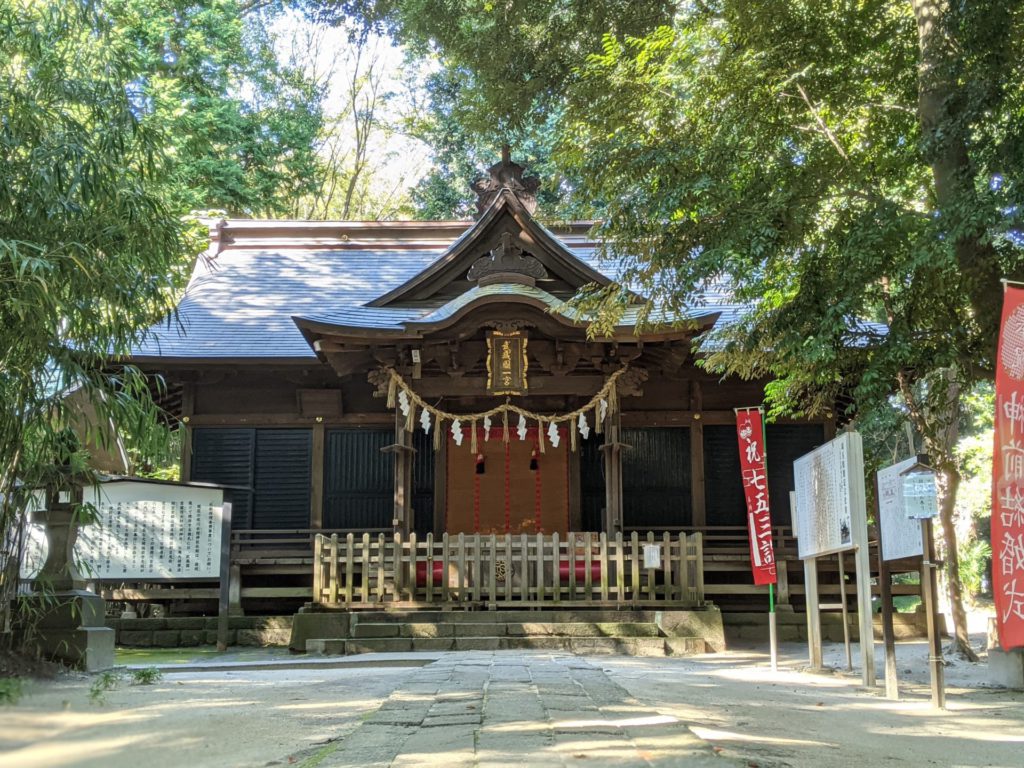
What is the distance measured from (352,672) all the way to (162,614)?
708 centimetres

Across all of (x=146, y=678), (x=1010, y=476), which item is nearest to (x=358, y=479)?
(x=146, y=678)

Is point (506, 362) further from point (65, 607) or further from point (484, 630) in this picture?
point (65, 607)

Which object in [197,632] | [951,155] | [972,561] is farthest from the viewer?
[972,561]

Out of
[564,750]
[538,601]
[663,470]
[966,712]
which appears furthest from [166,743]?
[663,470]

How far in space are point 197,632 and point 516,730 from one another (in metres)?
9.29

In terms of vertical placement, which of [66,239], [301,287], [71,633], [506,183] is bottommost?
[71,633]

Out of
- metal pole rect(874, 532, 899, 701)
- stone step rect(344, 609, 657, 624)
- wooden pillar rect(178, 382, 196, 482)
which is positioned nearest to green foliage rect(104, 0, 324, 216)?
wooden pillar rect(178, 382, 196, 482)

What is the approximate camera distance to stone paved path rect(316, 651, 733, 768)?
350cm

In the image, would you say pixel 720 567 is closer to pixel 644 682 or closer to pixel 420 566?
pixel 420 566

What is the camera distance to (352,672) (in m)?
8.28

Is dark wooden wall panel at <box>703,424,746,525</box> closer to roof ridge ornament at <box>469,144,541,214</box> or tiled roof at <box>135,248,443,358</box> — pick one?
roof ridge ornament at <box>469,144,541,214</box>

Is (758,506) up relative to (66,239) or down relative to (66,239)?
down

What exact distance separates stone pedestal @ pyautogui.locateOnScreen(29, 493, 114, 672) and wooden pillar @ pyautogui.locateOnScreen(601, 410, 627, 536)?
630 cm

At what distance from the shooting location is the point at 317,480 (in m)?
14.0
